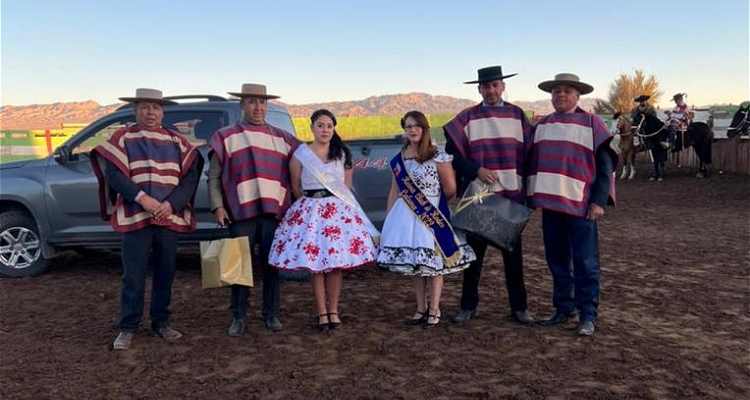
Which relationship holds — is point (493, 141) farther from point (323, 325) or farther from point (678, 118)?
point (678, 118)

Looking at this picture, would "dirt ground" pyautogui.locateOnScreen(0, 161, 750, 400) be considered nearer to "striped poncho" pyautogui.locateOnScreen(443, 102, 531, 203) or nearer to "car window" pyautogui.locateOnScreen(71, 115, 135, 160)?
"striped poncho" pyautogui.locateOnScreen(443, 102, 531, 203)

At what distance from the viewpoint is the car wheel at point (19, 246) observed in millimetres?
6938

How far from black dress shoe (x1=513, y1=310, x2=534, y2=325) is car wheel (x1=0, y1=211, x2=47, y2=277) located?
506 centimetres

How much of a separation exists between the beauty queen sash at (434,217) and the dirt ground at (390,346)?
60 centimetres

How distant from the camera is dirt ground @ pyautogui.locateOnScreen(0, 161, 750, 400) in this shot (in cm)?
377

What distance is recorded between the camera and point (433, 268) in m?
4.72

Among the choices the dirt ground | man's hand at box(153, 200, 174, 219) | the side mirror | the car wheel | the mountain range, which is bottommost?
the dirt ground

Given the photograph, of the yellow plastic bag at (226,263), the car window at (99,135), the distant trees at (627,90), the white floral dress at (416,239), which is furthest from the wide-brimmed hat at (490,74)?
the distant trees at (627,90)

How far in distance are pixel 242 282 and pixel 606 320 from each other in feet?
9.29

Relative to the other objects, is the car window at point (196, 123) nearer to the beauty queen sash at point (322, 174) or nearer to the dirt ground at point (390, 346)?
the dirt ground at point (390, 346)

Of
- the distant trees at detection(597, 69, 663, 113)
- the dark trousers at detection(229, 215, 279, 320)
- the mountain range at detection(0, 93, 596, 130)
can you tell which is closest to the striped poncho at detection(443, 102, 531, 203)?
the dark trousers at detection(229, 215, 279, 320)

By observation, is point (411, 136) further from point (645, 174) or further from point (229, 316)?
point (645, 174)

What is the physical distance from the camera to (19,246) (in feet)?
23.0

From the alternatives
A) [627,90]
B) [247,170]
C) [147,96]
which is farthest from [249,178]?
[627,90]
